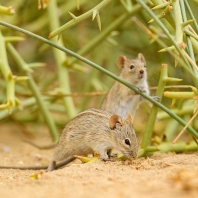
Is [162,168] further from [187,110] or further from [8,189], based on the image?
[187,110]

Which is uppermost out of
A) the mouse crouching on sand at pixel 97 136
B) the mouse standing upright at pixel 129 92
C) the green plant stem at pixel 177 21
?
the green plant stem at pixel 177 21

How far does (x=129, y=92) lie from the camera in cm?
514

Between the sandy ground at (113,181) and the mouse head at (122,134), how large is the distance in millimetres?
140

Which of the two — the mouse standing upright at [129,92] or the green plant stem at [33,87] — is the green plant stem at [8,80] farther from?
the mouse standing upright at [129,92]

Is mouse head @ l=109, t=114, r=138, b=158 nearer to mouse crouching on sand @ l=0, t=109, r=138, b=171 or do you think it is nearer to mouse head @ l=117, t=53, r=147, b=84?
mouse crouching on sand @ l=0, t=109, r=138, b=171

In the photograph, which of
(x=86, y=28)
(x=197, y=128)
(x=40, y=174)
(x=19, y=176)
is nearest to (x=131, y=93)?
(x=197, y=128)

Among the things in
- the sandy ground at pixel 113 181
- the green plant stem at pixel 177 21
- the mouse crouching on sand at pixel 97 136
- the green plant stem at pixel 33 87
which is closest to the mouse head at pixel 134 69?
the mouse crouching on sand at pixel 97 136

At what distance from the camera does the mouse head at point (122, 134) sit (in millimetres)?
4199

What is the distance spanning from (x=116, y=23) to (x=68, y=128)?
1393mm

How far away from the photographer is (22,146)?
241 inches

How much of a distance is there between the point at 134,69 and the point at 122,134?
115 cm

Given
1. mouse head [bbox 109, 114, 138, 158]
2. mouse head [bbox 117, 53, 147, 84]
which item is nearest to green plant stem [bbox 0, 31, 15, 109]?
mouse head [bbox 109, 114, 138, 158]

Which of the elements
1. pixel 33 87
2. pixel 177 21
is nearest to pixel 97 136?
pixel 33 87

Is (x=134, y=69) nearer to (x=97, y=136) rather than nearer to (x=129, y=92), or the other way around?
(x=129, y=92)
